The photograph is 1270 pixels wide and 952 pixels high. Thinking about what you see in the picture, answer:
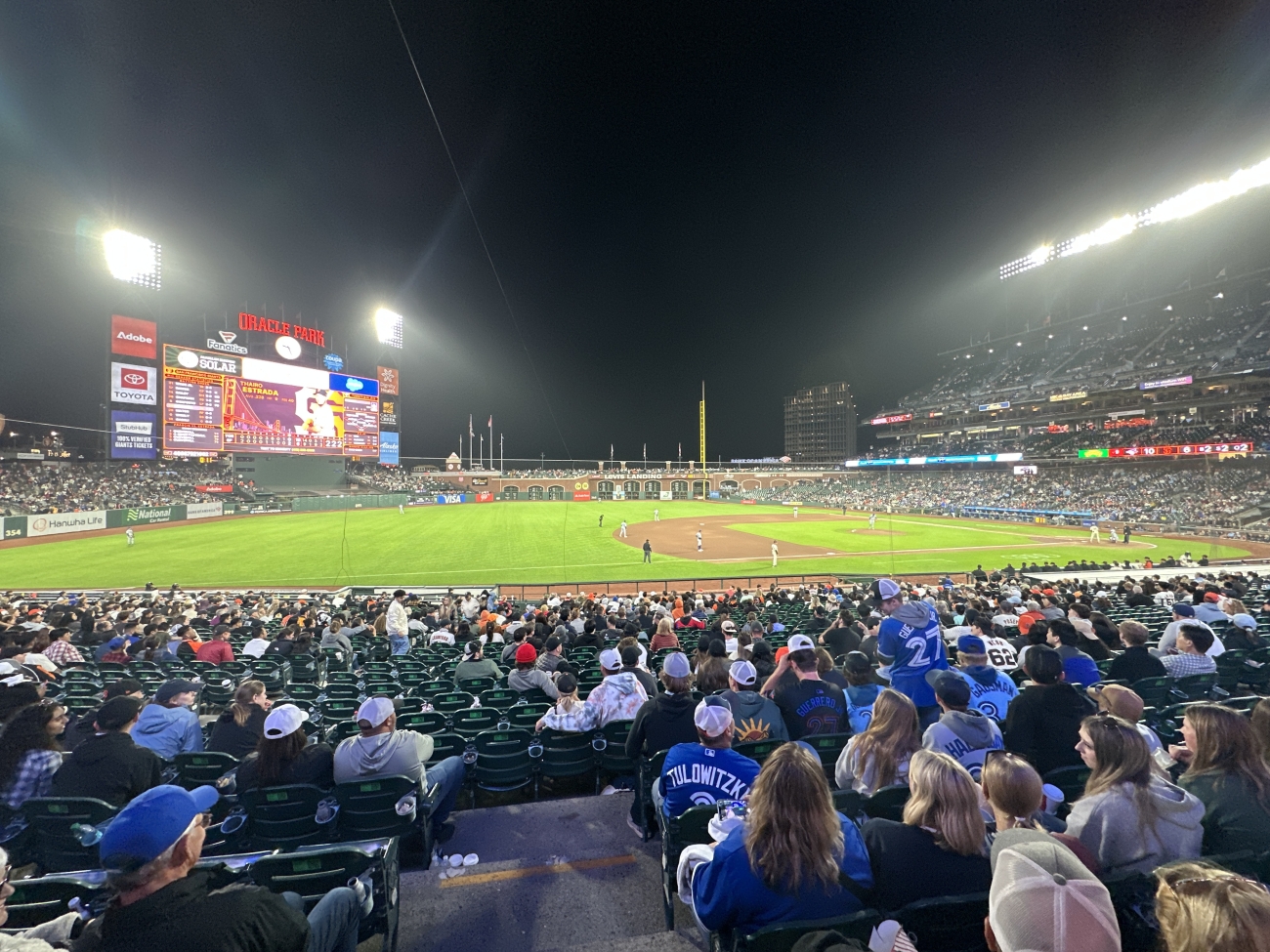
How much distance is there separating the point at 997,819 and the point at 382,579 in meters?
26.8

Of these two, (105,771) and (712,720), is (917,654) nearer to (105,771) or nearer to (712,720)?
(712,720)

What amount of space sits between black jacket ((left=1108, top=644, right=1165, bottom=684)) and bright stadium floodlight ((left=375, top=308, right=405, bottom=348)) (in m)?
103

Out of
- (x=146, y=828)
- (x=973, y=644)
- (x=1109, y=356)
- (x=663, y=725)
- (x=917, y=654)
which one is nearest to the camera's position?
(x=146, y=828)

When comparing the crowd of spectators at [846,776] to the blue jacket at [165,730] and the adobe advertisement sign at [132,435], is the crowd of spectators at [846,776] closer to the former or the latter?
the blue jacket at [165,730]

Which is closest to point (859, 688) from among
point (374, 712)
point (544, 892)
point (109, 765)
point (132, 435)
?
point (544, 892)

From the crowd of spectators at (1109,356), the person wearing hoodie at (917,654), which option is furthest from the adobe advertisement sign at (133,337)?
the crowd of spectators at (1109,356)

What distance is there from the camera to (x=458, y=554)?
32.8m

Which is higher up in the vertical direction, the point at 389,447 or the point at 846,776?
the point at 389,447

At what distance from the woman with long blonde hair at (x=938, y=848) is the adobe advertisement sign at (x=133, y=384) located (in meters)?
72.6

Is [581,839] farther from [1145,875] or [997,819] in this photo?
[1145,875]

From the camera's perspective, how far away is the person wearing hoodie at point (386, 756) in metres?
4.60

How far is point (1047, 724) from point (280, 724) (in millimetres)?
6721

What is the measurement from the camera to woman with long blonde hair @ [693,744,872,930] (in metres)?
2.38

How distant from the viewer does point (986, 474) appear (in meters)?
77.4
